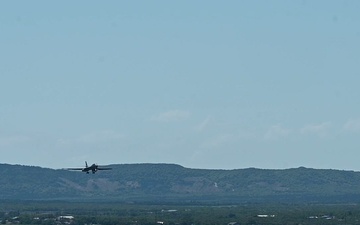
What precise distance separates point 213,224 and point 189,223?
5.61 metres

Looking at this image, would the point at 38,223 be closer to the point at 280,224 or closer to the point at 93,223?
the point at 93,223

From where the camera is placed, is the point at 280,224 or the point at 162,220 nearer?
the point at 280,224

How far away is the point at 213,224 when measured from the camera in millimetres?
188500

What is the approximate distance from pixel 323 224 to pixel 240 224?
14.0m

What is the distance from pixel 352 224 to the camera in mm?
186500

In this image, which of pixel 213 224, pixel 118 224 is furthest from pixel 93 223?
pixel 213 224

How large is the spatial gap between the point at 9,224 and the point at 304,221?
165ft

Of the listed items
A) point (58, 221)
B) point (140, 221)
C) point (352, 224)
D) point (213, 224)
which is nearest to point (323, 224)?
point (352, 224)

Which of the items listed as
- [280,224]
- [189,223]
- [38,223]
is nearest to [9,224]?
[38,223]

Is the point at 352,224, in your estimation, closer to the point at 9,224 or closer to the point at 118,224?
the point at 118,224

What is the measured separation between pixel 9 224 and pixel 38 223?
570 cm

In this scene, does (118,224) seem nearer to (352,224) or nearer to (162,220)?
(162,220)

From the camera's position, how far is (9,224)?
7372 inches

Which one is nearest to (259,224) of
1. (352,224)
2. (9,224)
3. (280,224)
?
(280,224)
